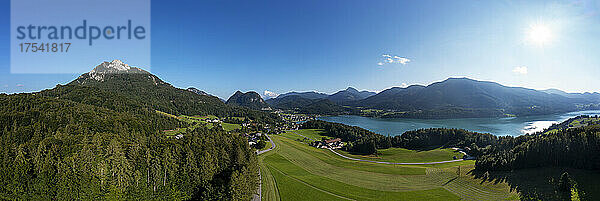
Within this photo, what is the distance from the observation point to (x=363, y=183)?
3275cm

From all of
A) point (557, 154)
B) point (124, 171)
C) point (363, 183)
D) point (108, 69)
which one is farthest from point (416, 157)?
point (108, 69)

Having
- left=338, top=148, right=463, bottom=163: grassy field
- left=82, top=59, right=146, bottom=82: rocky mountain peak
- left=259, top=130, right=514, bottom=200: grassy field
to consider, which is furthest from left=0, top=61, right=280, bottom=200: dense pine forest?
left=82, top=59, right=146, bottom=82: rocky mountain peak

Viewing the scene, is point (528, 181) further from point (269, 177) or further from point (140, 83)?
point (140, 83)

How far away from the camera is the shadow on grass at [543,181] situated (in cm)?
2367

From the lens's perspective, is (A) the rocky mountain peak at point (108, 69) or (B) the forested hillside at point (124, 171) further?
(A) the rocky mountain peak at point (108, 69)

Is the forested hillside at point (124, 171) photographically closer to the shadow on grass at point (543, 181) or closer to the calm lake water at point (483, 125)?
the shadow on grass at point (543, 181)

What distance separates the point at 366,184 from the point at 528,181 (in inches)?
775

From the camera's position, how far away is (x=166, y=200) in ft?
80.9

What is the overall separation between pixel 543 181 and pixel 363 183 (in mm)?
21348

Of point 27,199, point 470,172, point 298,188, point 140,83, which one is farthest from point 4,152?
point 140,83

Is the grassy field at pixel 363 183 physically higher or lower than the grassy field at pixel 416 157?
higher

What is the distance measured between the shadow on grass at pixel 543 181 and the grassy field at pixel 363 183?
1522mm

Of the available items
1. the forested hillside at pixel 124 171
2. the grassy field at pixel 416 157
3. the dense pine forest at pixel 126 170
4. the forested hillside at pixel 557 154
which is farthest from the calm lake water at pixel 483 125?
the forested hillside at pixel 124 171

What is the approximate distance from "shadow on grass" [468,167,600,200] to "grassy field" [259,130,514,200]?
1.52m
